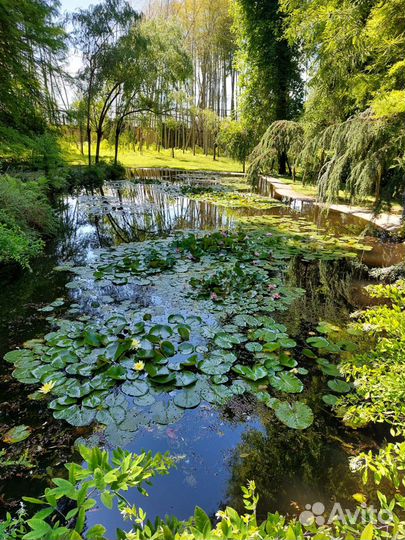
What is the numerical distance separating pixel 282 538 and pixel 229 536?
112 mm

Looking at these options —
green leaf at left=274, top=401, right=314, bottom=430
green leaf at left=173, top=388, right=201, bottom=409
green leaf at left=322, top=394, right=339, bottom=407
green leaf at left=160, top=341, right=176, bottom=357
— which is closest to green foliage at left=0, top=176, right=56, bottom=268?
green leaf at left=160, top=341, right=176, bottom=357

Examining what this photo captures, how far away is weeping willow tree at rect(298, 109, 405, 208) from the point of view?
15.9 feet

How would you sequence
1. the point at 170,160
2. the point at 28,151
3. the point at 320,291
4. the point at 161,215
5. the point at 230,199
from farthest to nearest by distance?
the point at 170,160 → the point at 230,199 → the point at 28,151 → the point at 161,215 → the point at 320,291

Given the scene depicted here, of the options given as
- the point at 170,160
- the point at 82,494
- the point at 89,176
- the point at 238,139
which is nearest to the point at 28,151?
the point at 89,176

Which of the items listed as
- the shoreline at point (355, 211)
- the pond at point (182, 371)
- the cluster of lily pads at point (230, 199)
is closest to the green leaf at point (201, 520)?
the pond at point (182, 371)

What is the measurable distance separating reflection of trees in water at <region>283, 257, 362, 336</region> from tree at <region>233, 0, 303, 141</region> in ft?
41.9

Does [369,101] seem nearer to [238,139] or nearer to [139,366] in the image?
[139,366]

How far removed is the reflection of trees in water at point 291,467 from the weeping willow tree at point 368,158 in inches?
157

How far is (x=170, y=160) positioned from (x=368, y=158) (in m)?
20.7

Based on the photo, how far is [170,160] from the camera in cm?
2408

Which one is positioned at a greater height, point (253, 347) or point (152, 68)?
point (152, 68)

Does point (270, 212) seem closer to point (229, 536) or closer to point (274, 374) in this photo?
point (274, 374)

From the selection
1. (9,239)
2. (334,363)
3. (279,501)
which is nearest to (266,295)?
(334,363)

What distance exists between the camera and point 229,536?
613mm
